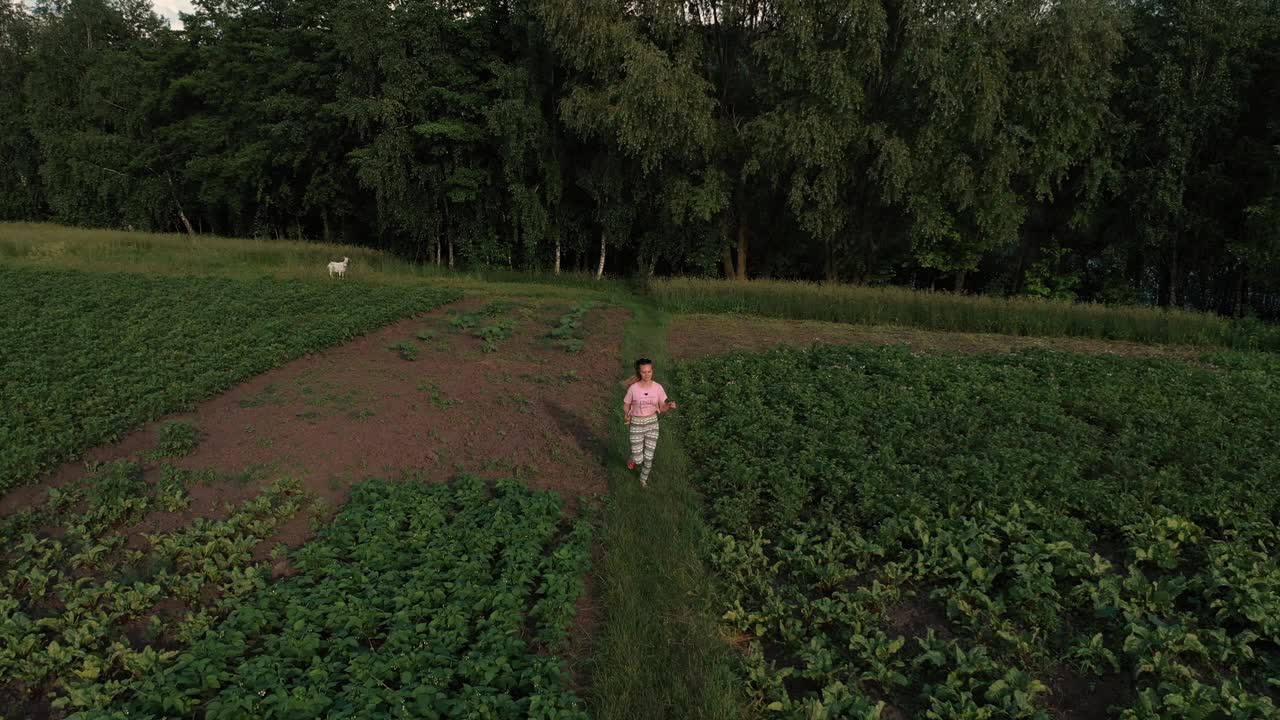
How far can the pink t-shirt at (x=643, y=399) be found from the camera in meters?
8.11

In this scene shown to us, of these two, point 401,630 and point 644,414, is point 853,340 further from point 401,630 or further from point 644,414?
point 401,630

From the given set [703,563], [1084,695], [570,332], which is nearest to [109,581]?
[703,563]

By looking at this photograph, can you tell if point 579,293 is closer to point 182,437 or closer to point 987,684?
point 182,437

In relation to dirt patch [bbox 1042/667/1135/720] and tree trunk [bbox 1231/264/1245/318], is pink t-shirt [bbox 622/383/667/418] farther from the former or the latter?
tree trunk [bbox 1231/264/1245/318]

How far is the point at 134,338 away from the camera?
1324 centimetres

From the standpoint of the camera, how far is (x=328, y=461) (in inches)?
327

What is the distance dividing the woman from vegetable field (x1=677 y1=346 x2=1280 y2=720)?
0.90 metres

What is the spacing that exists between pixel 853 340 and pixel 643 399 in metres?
10.2

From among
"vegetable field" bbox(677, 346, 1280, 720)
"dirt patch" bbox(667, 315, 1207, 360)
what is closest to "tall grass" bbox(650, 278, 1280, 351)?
"dirt patch" bbox(667, 315, 1207, 360)

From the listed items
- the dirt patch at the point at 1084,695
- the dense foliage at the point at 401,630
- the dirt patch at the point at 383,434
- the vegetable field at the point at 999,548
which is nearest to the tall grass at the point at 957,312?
the vegetable field at the point at 999,548

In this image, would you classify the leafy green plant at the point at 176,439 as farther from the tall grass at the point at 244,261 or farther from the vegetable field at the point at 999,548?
the tall grass at the point at 244,261

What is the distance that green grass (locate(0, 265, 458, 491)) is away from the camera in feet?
29.7

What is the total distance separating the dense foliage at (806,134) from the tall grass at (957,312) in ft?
10.8

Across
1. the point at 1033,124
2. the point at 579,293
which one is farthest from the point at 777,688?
the point at 1033,124
